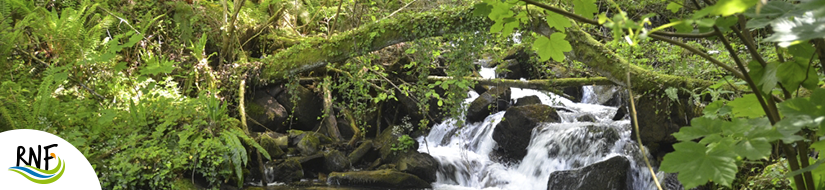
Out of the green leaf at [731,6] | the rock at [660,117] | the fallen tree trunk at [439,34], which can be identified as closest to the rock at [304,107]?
the fallen tree trunk at [439,34]

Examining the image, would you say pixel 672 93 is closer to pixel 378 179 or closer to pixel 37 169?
pixel 378 179

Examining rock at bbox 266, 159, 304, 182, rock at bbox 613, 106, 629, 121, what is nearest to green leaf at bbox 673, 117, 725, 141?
rock at bbox 266, 159, 304, 182

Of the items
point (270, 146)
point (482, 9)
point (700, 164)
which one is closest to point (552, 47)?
point (482, 9)

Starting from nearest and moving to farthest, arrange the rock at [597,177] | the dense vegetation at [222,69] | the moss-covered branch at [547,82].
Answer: the dense vegetation at [222,69], the rock at [597,177], the moss-covered branch at [547,82]

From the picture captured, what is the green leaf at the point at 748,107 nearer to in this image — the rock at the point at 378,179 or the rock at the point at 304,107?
the rock at the point at 378,179

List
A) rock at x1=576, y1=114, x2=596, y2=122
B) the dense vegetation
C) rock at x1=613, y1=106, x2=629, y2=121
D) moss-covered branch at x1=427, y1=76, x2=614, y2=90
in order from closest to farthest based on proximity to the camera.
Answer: the dense vegetation, moss-covered branch at x1=427, y1=76, x2=614, y2=90, rock at x1=613, y1=106, x2=629, y2=121, rock at x1=576, y1=114, x2=596, y2=122

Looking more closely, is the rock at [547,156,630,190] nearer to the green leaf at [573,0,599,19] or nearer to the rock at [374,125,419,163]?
the rock at [374,125,419,163]

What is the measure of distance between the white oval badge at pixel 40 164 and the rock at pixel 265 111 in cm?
375

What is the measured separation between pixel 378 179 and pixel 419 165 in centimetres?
71

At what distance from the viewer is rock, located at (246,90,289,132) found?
7.95 m

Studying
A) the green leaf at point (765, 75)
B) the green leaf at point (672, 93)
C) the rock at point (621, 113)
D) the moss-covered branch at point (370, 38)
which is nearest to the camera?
the green leaf at point (765, 75)

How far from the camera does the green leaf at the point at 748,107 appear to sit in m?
0.93

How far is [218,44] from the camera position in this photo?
7801 mm

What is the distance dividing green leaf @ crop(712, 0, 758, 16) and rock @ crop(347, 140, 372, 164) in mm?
6938
